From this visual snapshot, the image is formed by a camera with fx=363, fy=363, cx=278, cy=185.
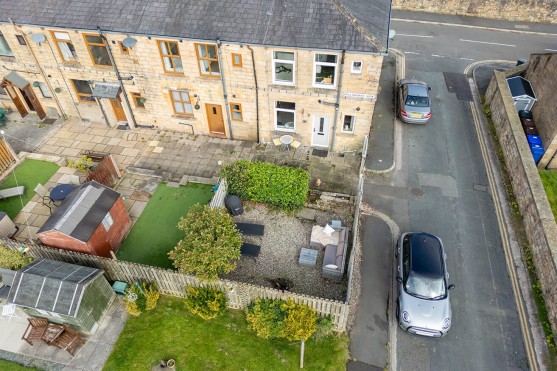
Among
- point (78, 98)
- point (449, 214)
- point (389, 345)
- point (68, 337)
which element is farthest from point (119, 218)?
point (449, 214)

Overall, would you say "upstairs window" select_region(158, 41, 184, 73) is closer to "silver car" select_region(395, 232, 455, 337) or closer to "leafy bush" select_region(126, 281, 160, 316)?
"leafy bush" select_region(126, 281, 160, 316)

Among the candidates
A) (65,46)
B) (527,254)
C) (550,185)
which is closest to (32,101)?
(65,46)

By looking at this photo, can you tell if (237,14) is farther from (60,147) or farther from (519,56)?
(519,56)

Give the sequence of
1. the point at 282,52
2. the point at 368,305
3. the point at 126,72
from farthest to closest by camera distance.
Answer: the point at 126,72 < the point at 282,52 < the point at 368,305

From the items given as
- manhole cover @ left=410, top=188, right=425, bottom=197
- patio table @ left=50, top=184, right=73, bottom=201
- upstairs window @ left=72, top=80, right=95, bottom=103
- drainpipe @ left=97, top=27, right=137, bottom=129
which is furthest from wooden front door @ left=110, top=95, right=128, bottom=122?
manhole cover @ left=410, top=188, right=425, bottom=197

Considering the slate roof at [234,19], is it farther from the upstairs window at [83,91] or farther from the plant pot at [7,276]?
the plant pot at [7,276]

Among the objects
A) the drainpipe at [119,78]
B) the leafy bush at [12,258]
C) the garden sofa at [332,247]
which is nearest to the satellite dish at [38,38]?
the drainpipe at [119,78]

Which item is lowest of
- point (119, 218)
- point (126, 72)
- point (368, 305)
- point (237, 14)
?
point (368, 305)
